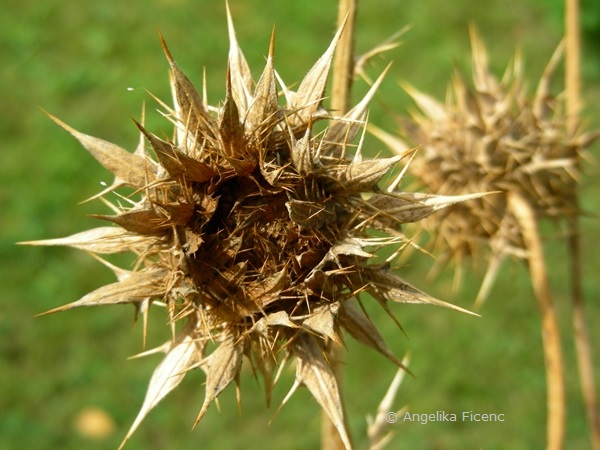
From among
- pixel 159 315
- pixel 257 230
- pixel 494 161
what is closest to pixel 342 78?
pixel 257 230

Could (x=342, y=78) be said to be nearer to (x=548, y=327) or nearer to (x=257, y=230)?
(x=257, y=230)

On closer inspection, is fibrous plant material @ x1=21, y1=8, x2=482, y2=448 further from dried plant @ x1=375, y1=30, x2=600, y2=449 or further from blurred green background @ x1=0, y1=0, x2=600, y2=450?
blurred green background @ x1=0, y1=0, x2=600, y2=450

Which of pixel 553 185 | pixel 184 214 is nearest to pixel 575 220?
pixel 553 185

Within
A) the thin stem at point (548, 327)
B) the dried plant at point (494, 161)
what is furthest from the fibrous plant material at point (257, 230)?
the dried plant at point (494, 161)

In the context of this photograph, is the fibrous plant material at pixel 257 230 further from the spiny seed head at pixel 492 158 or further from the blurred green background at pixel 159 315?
the blurred green background at pixel 159 315

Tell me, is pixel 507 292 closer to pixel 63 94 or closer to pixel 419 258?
pixel 419 258

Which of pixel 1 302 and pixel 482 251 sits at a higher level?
pixel 482 251

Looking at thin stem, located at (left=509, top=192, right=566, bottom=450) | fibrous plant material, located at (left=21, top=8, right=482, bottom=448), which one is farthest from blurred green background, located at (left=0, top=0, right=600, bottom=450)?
fibrous plant material, located at (left=21, top=8, right=482, bottom=448)
